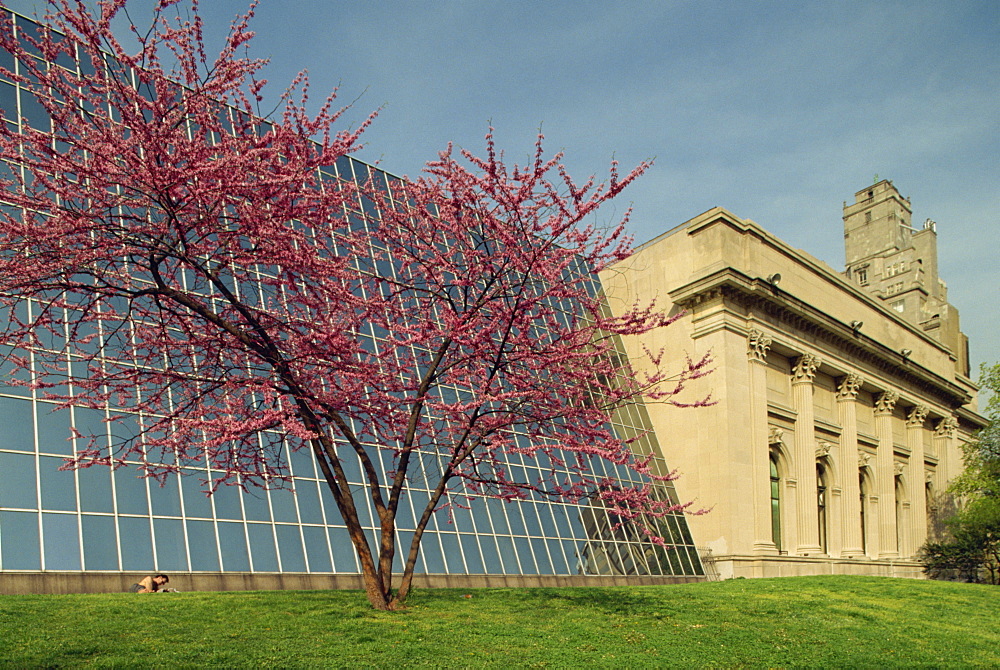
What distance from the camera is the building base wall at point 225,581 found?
59.7 feet

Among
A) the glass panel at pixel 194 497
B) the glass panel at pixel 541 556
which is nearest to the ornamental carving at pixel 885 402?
the glass panel at pixel 541 556

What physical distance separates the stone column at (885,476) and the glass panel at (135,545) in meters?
42.2

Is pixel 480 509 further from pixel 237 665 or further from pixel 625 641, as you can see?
pixel 237 665

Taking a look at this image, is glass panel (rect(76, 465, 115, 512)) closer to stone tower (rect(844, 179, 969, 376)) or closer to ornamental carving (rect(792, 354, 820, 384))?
ornamental carving (rect(792, 354, 820, 384))

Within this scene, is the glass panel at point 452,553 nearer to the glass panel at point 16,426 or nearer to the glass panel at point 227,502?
the glass panel at point 227,502

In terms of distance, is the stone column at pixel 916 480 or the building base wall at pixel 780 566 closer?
the building base wall at pixel 780 566

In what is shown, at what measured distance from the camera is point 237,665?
35.1ft

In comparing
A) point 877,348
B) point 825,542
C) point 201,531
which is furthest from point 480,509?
point 877,348

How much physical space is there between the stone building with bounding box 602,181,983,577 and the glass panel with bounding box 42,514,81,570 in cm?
1894

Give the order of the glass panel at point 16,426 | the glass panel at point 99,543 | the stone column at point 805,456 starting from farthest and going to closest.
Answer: the stone column at point 805,456 < the glass panel at point 16,426 < the glass panel at point 99,543

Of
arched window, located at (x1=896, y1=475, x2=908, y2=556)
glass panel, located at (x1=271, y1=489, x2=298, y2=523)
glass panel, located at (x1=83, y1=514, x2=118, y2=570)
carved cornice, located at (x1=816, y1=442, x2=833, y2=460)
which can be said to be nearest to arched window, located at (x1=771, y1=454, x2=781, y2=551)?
carved cornice, located at (x1=816, y1=442, x2=833, y2=460)

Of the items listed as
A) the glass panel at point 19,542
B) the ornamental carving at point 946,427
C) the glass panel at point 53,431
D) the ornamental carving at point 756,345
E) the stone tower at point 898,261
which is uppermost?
the stone tower at point 898,261

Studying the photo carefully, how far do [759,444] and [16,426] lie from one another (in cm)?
3054

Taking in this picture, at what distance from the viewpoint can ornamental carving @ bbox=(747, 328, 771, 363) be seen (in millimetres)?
39438
